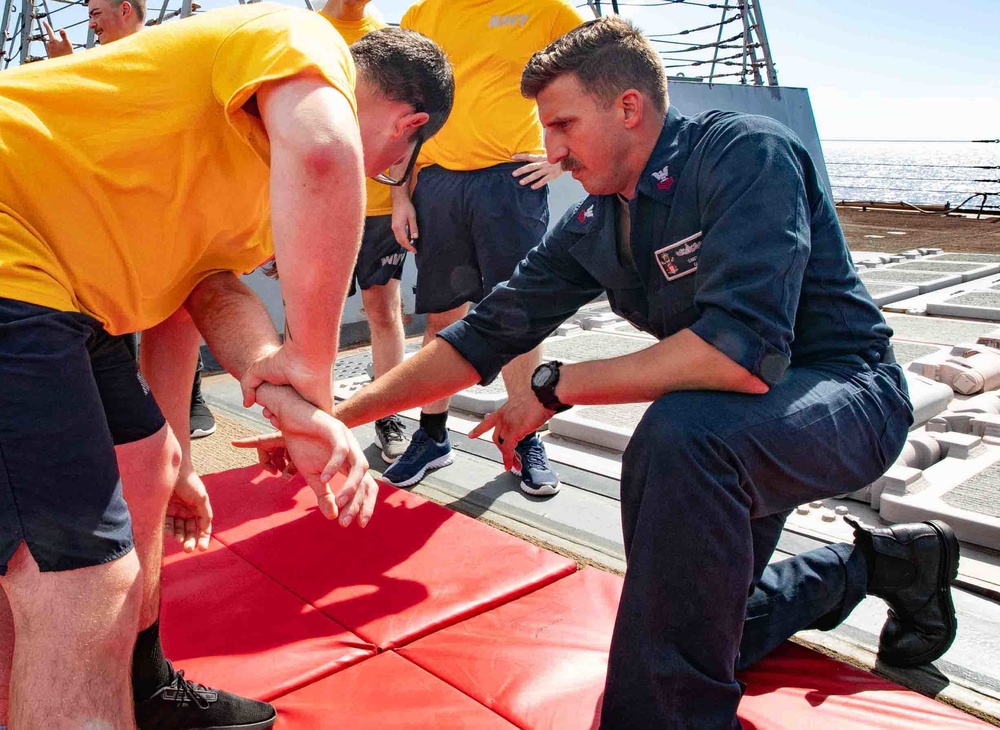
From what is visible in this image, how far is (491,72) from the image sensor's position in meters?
3.47

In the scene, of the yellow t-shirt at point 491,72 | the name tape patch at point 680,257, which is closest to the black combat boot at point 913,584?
the name tape patch at point 680,257

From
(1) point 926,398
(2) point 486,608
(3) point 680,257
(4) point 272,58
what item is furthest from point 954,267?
(4) point 272,58

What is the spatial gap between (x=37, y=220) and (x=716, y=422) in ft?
4.02

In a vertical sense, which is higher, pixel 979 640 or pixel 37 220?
pixel 37 220

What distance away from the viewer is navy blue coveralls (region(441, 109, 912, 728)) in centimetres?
161

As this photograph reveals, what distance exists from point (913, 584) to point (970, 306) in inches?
170

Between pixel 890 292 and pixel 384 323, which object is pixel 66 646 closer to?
Answer: pixel 384 323

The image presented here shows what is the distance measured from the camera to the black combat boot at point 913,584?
2.02 meters

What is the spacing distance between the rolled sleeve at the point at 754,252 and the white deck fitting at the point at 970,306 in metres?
4.45

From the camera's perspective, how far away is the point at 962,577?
2328mm

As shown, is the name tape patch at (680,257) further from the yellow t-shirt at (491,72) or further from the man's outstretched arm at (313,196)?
the yellow t-shirt at (491,72)

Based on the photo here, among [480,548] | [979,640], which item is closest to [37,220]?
[480,548]

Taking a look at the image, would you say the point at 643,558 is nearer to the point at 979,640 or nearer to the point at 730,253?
the point at 730,253

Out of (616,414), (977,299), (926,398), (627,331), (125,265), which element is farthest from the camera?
(977,299)
